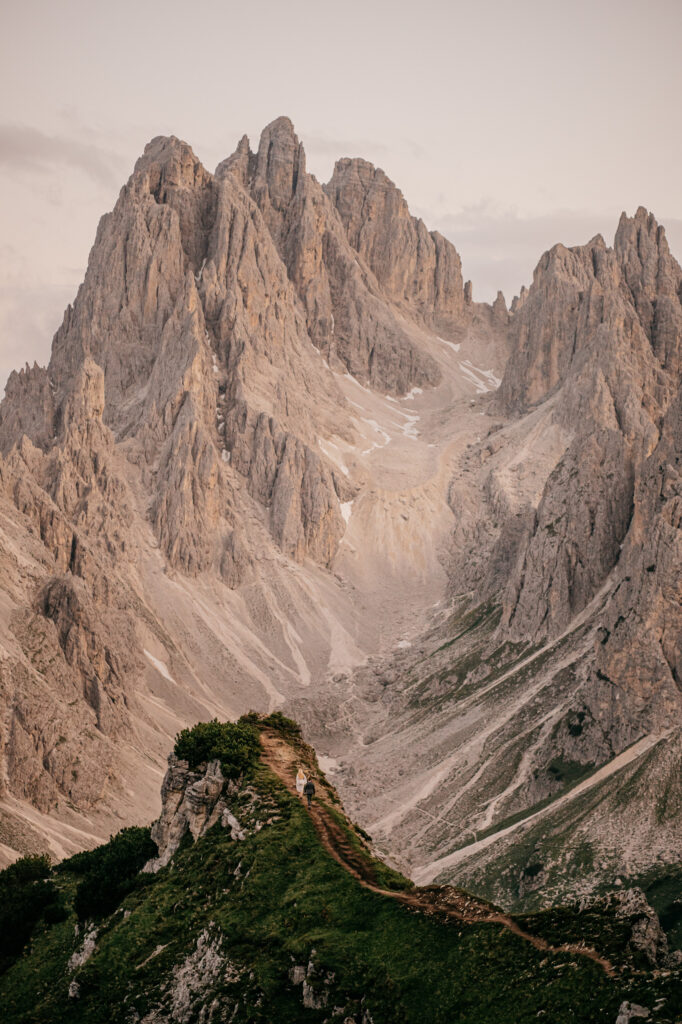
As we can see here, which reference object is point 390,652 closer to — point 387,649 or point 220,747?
point 387,649

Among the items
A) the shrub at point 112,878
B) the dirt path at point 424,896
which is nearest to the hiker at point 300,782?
the dirt path at point 424,896

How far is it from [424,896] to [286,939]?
4.23 metres

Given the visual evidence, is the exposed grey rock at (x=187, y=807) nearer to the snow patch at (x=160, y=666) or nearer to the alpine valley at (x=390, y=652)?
the alpine valley at (x=390, y=652)

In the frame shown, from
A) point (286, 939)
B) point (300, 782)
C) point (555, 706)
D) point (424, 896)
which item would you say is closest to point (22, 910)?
point (300, 782)

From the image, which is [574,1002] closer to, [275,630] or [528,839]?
[528,839]

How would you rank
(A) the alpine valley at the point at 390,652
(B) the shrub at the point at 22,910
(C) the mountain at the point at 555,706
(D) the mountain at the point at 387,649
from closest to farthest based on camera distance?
(B) the shrub at the point at 22,910 < (C) the mountain at the point at 555,706 < (A) the alpine valley at the point at 390,652 < (D) the mountain at the point at 387,649

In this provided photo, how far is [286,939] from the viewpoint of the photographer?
29.6m

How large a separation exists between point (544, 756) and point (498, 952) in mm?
79643

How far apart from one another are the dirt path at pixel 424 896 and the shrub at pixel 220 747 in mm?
1211

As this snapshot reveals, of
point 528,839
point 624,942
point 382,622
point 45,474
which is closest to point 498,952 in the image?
point 624,942

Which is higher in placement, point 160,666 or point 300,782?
point 160,666

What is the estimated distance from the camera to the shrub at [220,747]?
3922 centimetres

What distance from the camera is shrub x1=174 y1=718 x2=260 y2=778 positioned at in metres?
39.2

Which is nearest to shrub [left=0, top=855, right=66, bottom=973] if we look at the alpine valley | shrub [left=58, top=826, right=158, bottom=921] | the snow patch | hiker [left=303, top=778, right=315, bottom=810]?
shrub [left=58, top=826, right=158, bottom=921]
